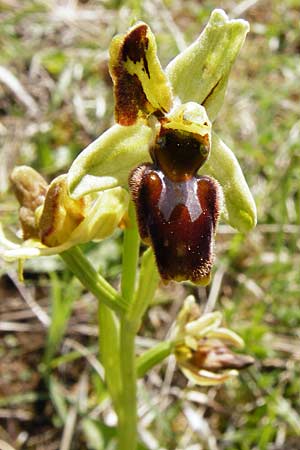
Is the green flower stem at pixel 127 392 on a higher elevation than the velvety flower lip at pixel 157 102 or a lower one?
lower

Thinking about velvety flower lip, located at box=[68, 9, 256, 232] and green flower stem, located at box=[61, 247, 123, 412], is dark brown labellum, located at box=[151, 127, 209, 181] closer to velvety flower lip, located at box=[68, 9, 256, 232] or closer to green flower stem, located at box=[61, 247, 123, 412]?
velvety flower lip, located at box=[68, 9, 256, 232]

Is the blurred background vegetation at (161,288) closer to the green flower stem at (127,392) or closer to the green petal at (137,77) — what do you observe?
the green flower stem at (127,392)

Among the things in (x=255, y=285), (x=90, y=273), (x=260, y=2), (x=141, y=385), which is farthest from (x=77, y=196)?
(x=260, y=2)

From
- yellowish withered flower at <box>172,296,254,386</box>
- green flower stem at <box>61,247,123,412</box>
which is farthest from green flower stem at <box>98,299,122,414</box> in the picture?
yellowish withered flower at <box>172,296,254,386</box>

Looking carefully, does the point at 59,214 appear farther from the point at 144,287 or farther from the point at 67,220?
the point at 144,287

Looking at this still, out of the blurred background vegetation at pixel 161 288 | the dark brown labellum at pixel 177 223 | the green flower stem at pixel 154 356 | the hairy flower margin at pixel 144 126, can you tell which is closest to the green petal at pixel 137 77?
the hairy flower margin at pixel 144 126

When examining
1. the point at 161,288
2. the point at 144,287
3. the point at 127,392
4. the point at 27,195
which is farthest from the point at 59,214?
the point at 161,288

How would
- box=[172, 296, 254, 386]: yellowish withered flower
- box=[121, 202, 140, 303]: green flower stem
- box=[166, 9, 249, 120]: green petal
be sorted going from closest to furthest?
box=[166, 9, 249, 120]: green petal < box=[121, 202, 140, 303]: green flower stem < box=[172, 296, 254, 386]: yellowish withered flower
